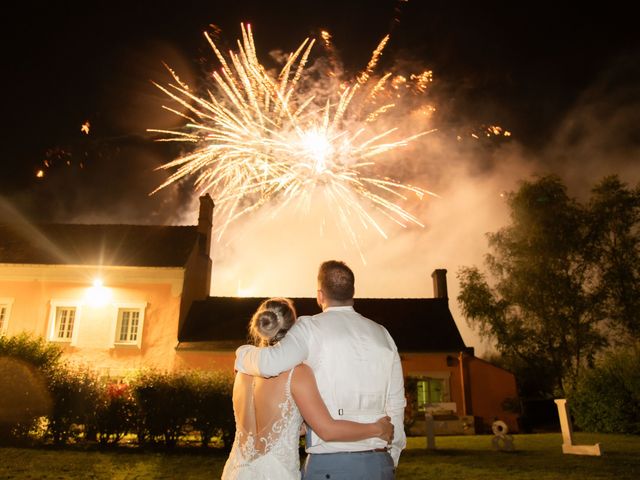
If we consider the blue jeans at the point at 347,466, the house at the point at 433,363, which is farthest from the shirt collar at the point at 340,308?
the house at the point at 433,363

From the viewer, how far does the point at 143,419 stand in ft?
41.1

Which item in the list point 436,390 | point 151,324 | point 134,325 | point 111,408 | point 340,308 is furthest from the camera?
point 134,325

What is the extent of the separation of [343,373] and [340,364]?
54 mm

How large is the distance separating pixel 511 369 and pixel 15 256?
26800 mm

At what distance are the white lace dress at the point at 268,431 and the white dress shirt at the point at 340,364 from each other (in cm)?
31

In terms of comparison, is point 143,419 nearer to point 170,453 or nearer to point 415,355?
point 170,453

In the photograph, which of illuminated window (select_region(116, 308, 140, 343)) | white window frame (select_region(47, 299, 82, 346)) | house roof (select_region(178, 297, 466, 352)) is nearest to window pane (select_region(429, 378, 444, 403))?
house roof (select_region(178, 297, 466, 352))

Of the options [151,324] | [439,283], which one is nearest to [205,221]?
[151,324]

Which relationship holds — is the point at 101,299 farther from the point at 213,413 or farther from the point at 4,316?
the point at 213,413

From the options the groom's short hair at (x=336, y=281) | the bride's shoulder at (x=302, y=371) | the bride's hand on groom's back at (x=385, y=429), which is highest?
the groom's short hair at (x=336, y=281)

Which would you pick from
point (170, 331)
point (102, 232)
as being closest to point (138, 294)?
point (170, 331)

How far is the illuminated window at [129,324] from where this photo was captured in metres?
22.8

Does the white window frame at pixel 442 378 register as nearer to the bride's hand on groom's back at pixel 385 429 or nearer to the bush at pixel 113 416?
the bush at pixel 113 416

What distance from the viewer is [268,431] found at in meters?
3.35
